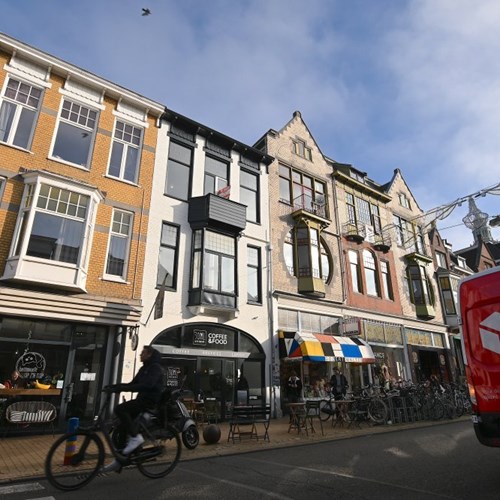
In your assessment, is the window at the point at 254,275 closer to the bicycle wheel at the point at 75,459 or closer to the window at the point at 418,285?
the bicycle wheel at the point at 75,459

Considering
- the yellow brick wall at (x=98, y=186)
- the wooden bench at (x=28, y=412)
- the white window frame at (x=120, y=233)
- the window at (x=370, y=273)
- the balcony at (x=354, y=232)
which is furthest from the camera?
the window at (x=370, y=273)

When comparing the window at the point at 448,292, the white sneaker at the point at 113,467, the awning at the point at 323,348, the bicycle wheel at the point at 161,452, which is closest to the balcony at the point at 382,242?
the window at the point at 448,292

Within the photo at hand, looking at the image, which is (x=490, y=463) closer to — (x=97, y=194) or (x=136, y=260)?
(x=136, y=260)

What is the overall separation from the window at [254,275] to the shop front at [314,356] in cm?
190

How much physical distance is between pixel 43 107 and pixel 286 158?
11.7 m

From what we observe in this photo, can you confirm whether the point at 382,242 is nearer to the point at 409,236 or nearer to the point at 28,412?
the point at 409,236

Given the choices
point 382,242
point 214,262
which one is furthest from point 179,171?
point 382,242

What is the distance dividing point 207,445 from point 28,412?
4.58 meters

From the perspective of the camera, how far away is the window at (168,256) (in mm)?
13671

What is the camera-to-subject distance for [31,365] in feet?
34.7

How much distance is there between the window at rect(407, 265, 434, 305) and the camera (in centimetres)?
2478

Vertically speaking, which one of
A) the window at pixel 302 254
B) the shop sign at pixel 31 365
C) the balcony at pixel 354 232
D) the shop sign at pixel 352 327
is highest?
the balcony at pixel 354 232

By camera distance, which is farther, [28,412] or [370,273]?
[370,273]

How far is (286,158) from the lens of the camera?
2008 centimetres
